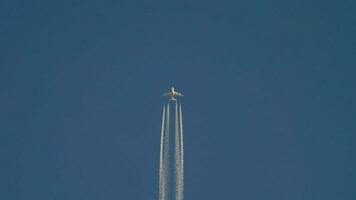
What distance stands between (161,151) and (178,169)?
11.4 feet

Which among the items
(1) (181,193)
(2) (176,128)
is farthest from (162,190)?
(2) (176,128)

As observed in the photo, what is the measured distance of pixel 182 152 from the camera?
78125mm

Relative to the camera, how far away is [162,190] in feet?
241

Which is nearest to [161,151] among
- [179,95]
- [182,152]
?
[182,152]

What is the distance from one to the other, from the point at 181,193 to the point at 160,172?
4.33 meters

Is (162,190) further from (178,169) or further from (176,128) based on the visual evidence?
(176,128)

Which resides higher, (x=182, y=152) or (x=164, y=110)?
(x=164, y=110)

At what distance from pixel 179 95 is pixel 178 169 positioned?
414 inches

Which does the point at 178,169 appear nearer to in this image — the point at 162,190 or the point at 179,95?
the point at 162,190

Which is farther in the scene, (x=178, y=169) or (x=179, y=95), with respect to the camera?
(x=179, y=95)

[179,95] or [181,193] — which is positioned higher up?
[179,95]

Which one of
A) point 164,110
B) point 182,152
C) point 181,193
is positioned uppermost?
point 164,110

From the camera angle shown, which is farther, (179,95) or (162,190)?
(179,95)

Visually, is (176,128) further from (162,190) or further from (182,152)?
(162,190)
